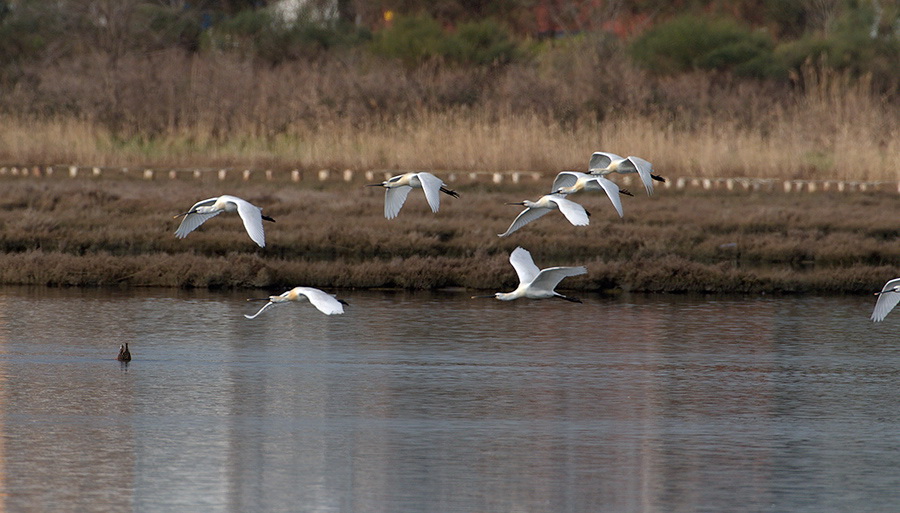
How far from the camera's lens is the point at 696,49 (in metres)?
32.6

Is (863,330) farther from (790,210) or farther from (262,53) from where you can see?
(262,53)

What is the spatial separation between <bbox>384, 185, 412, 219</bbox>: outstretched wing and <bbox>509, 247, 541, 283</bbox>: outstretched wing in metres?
0.93

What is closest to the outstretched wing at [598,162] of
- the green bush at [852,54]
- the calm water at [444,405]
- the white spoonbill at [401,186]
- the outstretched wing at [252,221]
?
the white spoonbill at [401,186]

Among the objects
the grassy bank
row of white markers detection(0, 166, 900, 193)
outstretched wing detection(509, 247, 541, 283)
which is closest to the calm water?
the grassy bank

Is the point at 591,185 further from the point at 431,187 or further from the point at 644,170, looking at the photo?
Result: the point at 431,187

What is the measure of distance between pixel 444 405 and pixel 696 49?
2249cm

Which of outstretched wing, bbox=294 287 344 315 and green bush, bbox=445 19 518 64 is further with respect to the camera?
green bush, bbox=445 19 518 64

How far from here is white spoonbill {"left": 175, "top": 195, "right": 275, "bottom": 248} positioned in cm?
1056

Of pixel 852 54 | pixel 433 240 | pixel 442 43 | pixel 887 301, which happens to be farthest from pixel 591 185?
pixel 852 54

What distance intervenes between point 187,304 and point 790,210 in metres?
8.35

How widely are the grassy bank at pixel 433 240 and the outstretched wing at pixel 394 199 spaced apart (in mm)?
4486

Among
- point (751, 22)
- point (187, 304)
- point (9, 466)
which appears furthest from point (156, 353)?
point (751, 22)

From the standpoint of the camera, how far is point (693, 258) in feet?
61.4

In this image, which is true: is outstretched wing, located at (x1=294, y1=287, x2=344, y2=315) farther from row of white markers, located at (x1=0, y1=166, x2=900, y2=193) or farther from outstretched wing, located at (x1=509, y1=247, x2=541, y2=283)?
row of white markers, located at (x1=0, y1=166, x2=900, y2=193)
